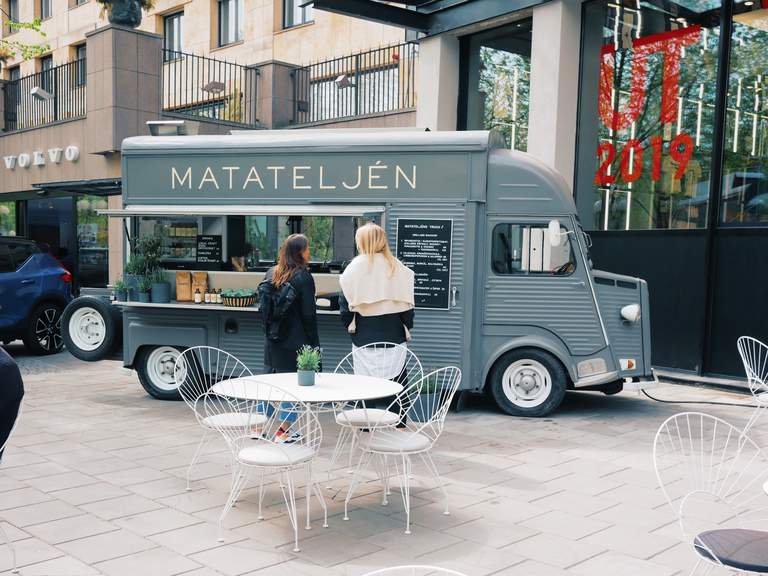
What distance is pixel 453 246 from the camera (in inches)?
315

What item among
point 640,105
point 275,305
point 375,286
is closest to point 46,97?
point 640,105

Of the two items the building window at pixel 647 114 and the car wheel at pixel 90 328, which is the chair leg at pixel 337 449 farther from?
the building window at pixel 647 114

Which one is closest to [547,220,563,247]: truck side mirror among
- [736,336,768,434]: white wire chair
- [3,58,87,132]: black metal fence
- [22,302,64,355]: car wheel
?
[736,336,768,434]: white wire chair

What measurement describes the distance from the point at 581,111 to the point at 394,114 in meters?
3.95

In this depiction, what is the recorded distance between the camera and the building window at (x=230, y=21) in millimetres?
22719

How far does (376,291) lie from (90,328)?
13.8 feet

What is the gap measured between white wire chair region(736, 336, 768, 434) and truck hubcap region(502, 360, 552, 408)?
73.0 inches

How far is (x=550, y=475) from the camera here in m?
5.92

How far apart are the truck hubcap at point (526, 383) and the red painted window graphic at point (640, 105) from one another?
4501 mm

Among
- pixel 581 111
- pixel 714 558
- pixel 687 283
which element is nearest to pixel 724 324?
pixel 687 283

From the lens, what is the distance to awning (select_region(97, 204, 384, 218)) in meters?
8.08

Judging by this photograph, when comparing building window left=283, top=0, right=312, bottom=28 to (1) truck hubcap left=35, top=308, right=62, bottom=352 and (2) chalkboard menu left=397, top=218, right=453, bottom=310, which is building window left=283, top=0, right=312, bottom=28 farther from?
(2) chalkboard menu left=397, top=218, right=453, bottom=310

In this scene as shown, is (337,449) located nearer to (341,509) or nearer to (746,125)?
(341,509)

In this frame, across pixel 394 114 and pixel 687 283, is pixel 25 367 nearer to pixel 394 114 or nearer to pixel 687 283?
pixel 394 114
